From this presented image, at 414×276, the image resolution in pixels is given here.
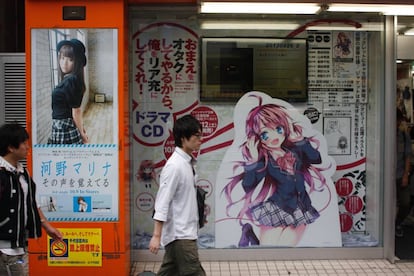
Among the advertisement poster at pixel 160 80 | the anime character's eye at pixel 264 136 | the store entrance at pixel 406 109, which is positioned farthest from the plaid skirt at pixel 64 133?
the store entrance at pixel 406 109

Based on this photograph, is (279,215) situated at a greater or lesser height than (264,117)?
lesser

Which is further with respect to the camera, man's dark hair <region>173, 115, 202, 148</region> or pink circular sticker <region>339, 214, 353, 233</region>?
pink circular sticker <region>339, 214, 353, 233</region>

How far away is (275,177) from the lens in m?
6.25

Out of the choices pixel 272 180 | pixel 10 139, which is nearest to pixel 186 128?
pixel 10 139

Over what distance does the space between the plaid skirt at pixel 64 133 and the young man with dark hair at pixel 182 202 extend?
5.98 feet

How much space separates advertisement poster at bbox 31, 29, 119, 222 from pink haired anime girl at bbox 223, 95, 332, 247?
155cm

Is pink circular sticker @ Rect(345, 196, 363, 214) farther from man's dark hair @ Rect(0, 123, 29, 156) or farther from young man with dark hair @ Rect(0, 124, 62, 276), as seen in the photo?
man's dark hair @ Rect(0, 123, 29, 156)

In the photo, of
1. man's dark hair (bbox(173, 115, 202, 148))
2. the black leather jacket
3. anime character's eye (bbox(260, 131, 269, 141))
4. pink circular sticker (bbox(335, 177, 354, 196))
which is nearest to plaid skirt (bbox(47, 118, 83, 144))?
the black leather jacket

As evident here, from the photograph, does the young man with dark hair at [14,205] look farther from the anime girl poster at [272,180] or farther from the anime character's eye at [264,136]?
the anime character's eye at [264,136]

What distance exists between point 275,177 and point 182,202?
8.14 ft

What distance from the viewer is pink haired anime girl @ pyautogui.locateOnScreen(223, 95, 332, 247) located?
20.5 feet

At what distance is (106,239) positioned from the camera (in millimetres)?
5480

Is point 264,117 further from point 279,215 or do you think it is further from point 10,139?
point 10,139

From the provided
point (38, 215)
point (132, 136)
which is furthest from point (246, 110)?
point (38, 215)
